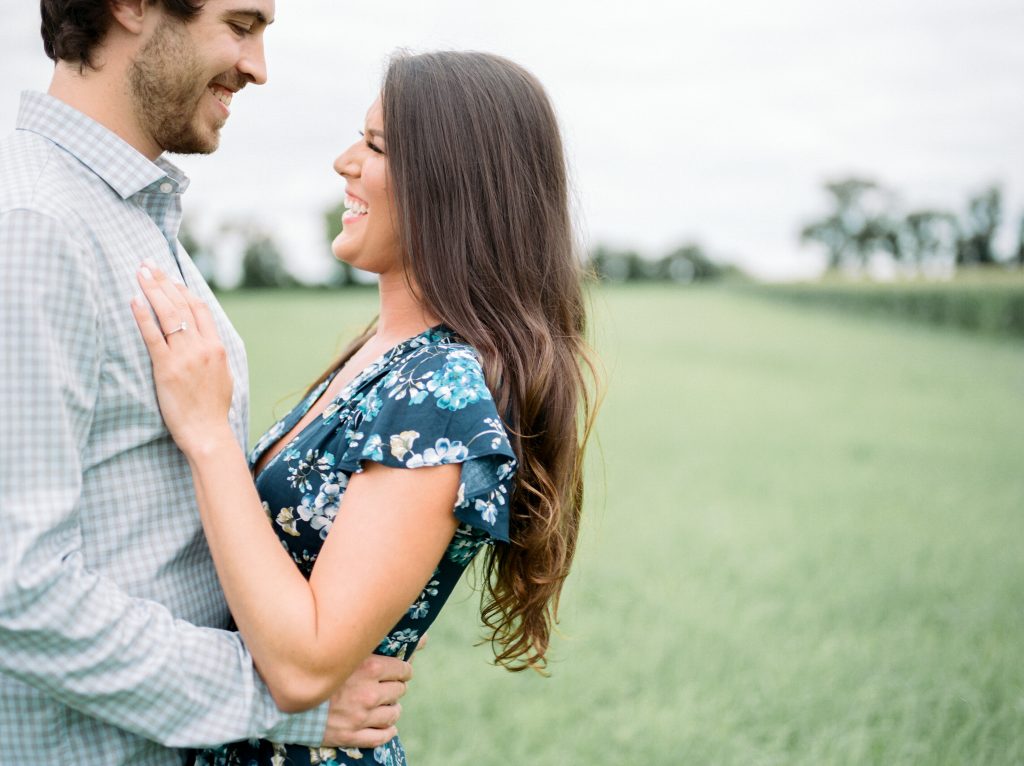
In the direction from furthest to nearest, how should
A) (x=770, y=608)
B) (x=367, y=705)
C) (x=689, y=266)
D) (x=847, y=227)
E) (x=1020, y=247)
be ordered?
(x=847, y=227) → (x=689, y=266) → (x=1020, y=247) → (x=770, y=608) → (x=367, y=705)

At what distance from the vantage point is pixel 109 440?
1503 millimetres

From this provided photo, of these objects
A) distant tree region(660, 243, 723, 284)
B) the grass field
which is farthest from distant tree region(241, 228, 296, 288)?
distant tree region(660, 243, 723, 284)

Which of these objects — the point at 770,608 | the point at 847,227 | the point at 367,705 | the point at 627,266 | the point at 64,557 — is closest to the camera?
the point at 64,557

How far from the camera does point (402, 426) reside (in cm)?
163

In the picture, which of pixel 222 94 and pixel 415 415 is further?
pixel 222 94

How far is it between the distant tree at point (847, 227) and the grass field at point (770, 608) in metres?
52.2

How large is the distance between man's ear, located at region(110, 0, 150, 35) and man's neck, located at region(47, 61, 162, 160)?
8cm

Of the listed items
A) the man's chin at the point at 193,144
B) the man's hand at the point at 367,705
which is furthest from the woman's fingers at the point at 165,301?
the man's hand at the point at 367,705

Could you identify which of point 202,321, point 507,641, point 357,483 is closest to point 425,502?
point 357,483

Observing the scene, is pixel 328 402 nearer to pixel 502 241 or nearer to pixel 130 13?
pixel 502 241

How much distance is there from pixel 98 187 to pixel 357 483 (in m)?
0.68

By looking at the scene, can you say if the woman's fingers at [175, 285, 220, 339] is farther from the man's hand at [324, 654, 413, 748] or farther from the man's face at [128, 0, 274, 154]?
the man's hand at [324, 654, 413, 748]

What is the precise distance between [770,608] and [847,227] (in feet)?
212

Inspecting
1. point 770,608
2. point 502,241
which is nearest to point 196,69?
point 502,241
